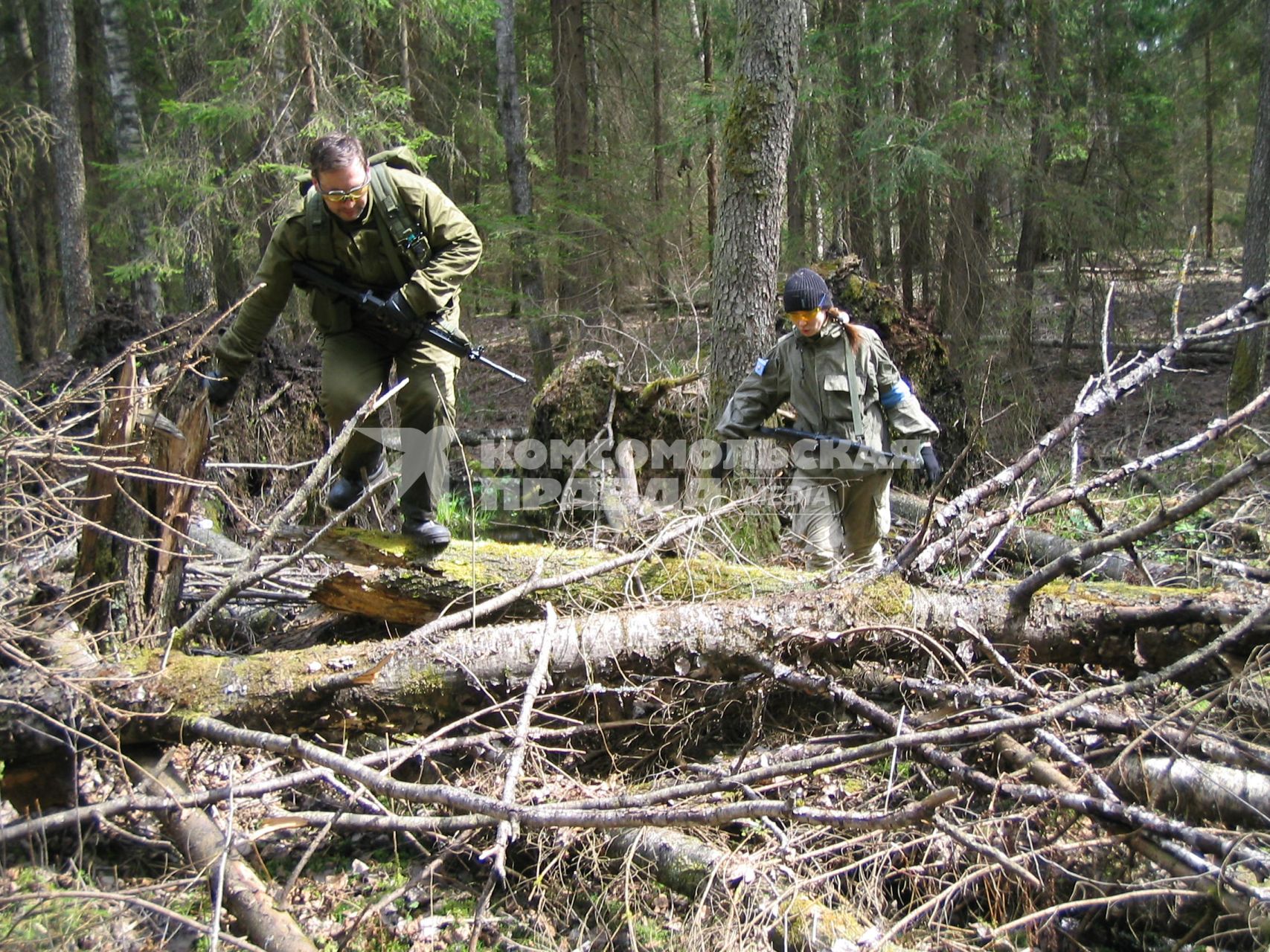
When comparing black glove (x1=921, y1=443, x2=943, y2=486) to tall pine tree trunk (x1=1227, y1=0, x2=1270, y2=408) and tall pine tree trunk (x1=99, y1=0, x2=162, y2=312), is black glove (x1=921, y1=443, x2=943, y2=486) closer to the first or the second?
tall pine tree trunk (x1=1227, y1=0, x2=1270, y2=408)

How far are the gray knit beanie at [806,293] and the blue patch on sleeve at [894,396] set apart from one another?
0.70 m

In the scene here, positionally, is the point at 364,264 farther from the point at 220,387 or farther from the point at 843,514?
the point at 843,514

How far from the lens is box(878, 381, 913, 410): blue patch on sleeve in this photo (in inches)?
213

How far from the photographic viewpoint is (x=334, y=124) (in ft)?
32.7

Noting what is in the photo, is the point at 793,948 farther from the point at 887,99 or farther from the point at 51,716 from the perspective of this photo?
the point at 887,99

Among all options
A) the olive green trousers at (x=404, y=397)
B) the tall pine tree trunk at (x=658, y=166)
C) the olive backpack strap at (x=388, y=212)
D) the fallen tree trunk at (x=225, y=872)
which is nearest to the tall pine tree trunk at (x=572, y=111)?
the tall pine tree trunk at (x=658, y=166)

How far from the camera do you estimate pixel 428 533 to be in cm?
430

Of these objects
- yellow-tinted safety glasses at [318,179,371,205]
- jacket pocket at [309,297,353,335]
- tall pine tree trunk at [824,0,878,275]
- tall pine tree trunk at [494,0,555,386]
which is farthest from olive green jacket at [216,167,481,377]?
tall pine tree trunk at [494,0,555,386]

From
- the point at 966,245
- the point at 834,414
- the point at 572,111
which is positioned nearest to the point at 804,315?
the point at 834,414

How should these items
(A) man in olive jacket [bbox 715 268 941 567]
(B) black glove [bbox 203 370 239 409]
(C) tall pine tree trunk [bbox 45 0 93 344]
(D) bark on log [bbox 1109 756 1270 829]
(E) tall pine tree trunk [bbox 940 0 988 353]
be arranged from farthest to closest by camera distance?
(C) tall pine tree trunk [bbox 45 0 93 344], (E) tall pine tree trunk [bbox 940 0 988 353], (A) man in olive jacket [bbox 715 268 941 567], (B) black glove [bbox 203 370 239 409], (D) bark on log [bbox 1109 756 1270 829]

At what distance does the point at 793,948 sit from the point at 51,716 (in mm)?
2779

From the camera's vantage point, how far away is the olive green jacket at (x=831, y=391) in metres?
5.29

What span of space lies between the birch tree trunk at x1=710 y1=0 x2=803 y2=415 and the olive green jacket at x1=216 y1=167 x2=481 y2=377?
9.20 feet

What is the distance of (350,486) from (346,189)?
1519 mm
